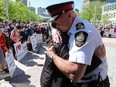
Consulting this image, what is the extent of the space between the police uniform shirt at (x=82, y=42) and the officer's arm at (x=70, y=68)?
40mm

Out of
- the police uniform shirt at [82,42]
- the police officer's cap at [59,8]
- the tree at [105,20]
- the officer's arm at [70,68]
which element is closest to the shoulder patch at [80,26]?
the police uniform shirt at [82,42]

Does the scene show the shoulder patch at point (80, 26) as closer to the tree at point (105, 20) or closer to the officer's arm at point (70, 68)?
the officer's arm at point (70, 68)

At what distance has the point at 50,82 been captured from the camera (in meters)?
2.18

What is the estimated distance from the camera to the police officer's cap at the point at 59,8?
6.82 ft

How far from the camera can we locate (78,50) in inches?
77.2

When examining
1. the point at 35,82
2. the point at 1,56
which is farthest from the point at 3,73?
the point at 35,82

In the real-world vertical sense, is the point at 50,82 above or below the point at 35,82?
above

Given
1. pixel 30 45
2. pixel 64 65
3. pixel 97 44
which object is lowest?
pixel 30 45

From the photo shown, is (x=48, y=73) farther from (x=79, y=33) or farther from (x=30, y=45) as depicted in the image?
(x=30, y=45)

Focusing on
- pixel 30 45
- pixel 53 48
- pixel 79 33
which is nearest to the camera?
pixel 79 33

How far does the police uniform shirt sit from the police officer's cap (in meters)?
0.11

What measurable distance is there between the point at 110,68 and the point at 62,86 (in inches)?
283

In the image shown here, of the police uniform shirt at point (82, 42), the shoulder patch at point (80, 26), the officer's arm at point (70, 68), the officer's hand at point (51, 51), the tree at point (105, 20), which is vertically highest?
the shoulder patch at point (80, 26)

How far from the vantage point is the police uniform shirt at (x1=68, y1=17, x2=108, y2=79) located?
76.9 inches
